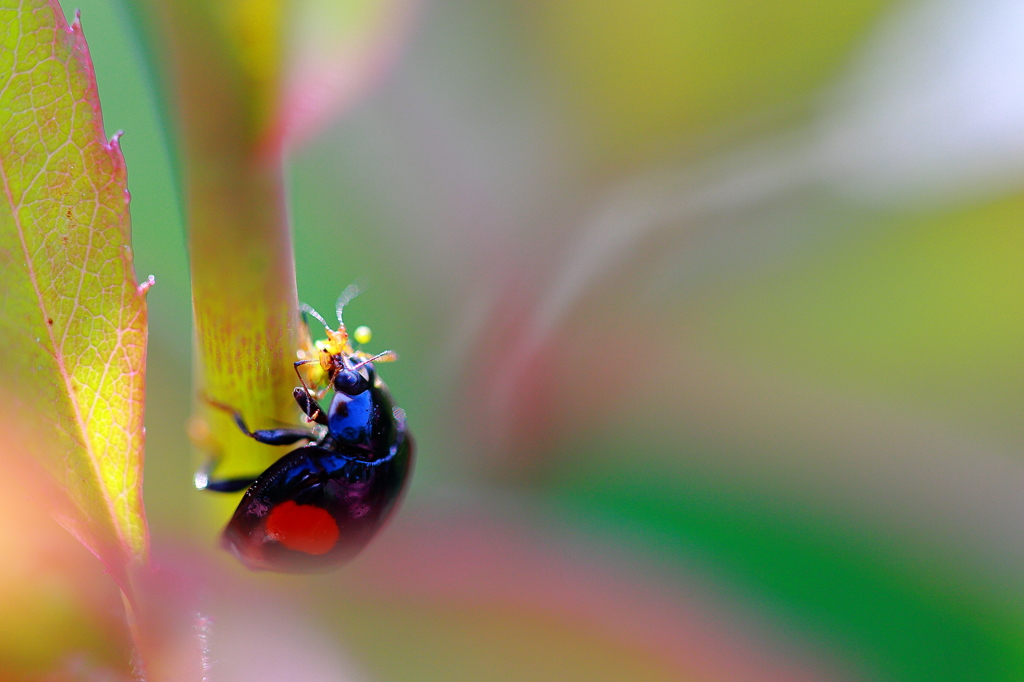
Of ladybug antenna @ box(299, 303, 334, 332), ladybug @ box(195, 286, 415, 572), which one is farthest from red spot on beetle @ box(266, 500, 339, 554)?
ladybug antenna @ box(299, 303, 334, 332)

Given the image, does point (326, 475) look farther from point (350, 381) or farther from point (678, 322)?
point (678, 322)

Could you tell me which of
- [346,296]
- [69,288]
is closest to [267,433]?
[69,288]

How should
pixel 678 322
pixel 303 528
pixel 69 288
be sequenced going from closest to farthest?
pixel 69 288, pixel 303 528, pixel 678 322

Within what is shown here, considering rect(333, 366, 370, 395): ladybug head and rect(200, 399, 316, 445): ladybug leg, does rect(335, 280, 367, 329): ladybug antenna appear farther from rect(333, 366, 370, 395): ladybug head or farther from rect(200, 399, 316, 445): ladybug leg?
rect(200, 399, 316, 445): ladybug leg

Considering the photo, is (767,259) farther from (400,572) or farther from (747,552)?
(400,572)

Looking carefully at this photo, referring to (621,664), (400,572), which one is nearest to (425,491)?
(400,572)

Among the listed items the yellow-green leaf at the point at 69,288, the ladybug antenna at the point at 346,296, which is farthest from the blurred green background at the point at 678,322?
the yellow-green leaf at the point at 69,288

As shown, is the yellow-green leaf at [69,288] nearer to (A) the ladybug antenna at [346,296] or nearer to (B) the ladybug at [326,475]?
(B) the ladybug at [326,475]
